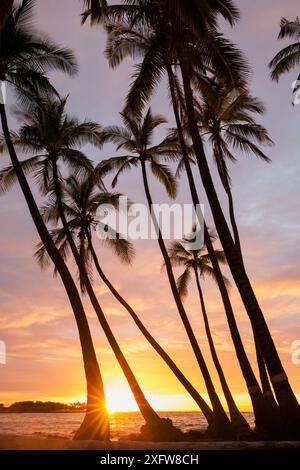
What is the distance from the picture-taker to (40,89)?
56.1 ft

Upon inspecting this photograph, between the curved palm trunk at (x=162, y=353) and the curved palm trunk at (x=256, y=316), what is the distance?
1036 cm

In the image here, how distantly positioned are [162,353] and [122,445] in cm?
1306

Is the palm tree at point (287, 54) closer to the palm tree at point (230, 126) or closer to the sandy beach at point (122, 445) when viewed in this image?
the palm tree at point (230, 126)

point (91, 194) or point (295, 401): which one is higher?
point (91, 194)

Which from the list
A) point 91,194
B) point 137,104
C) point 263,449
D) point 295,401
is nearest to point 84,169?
point 91,194

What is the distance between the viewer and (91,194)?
83.1ft

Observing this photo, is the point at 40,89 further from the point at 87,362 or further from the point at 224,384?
the point at 224,384

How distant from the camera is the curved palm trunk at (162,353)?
71.4ft

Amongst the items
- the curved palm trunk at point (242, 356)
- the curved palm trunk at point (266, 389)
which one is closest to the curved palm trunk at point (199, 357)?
the curved palm trunk at point (242, 356)

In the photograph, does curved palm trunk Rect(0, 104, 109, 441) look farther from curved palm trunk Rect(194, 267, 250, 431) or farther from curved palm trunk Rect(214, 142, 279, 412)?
curved palm trunk Rect(194, 267, 250, 431)

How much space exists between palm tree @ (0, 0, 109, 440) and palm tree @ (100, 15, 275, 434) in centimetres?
281

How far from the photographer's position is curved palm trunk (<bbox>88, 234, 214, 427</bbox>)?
21.8 m
